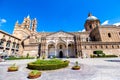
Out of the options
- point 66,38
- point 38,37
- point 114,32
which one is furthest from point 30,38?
point 114,32

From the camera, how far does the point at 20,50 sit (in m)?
43.4

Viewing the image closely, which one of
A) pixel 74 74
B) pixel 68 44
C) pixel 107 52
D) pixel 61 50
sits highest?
pixel 68 44

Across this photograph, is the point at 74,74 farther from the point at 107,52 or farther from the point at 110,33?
the point at 110,33

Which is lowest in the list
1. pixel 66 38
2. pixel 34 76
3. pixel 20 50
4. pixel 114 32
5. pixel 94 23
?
pixel 34 76

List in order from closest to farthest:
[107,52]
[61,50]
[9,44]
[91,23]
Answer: [9,44] → [107,52] → [61,50] → [91,23]

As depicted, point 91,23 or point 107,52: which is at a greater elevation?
point 91,23

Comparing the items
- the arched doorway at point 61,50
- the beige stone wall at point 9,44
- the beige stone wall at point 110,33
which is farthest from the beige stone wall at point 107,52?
the beige stone wall at point 9,44

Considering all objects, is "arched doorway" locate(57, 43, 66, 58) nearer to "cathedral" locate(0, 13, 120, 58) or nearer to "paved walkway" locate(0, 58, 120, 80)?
"cathedral" locate(0, 13, 120, 58)

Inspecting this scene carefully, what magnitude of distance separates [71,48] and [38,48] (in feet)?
51.2

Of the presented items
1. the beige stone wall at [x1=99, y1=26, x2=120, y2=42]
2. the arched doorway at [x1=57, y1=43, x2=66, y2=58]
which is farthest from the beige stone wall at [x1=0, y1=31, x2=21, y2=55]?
the beige stone wall at [x1=99, y1=26, x2=120, y2=42]

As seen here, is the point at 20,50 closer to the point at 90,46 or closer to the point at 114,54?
the point at 90,46

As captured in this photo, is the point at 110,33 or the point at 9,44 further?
the point at 110,33

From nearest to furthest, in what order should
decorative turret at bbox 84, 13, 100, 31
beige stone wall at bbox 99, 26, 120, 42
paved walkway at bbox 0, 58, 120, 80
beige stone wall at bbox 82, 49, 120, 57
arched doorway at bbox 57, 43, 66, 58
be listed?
paved walkway at bbox 0, 58, 120, 80, beige stone wall at bbox 82, 49, 120, 57, arched doorway at bbox 57, 43, 66, 58, beige stone wall at bbox 99, 26, 120, 42, decorative turret at bbox 84, 13, 100, 31

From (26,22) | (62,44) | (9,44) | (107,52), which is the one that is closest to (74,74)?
(62,44)
